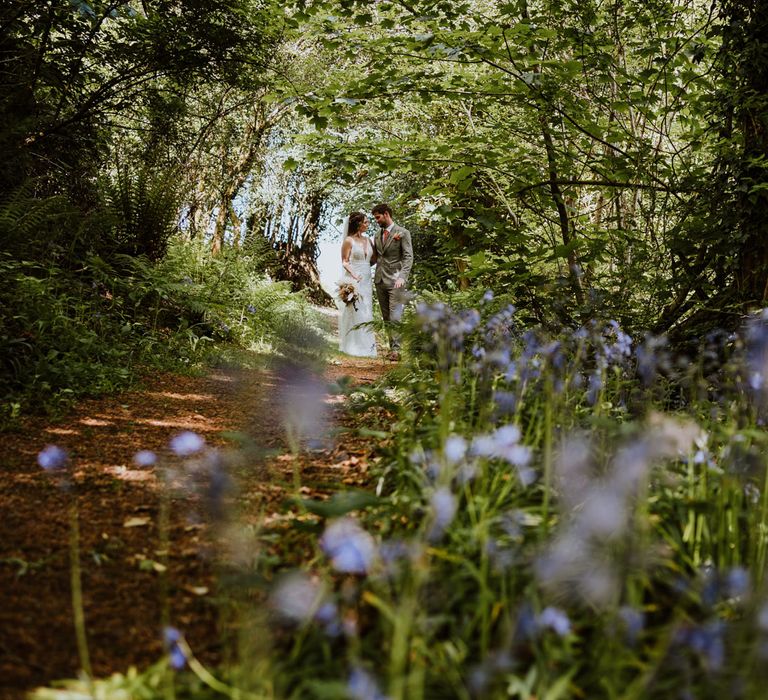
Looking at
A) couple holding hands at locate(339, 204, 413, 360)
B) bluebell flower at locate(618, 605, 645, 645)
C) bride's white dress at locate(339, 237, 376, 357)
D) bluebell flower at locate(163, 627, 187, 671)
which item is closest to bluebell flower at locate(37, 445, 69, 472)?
bluebell flower at locate(163, 627, 187, 671)

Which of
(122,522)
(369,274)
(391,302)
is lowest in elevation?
(122,522)

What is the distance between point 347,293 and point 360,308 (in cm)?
43

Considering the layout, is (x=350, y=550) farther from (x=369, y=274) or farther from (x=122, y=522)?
(x=369, y=274)

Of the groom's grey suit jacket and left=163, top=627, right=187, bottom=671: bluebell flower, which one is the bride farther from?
left=163, top=627, right=187, bottom=671: bluebell flower

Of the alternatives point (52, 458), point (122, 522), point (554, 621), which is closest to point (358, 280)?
point (122, 522)

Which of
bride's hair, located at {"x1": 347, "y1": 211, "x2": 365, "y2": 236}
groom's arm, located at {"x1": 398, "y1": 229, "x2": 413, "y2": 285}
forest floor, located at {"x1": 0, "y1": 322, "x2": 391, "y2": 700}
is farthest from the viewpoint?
bride's hair, located at {"x1": 347, "y1": 211, "x2": 365, "y2": 236}

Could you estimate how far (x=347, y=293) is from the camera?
968 cm

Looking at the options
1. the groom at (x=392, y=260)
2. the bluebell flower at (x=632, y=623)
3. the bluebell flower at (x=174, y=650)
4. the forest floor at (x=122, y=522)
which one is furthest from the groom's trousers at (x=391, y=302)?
the bluebell flower at (x=632, y=623)

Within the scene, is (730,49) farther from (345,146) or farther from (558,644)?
(558,644)

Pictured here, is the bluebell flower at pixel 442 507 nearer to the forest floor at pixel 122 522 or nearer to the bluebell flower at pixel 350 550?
the bluebell flower at pixel 350 550

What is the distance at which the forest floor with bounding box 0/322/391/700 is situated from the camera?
1681 millimetres

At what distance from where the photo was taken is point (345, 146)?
5836 mm

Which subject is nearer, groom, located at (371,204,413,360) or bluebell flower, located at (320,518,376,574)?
bluebell flower, located at (320,518,376,574)

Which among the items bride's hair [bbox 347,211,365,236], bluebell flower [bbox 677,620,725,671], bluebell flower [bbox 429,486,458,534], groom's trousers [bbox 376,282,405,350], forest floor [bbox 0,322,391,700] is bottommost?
forest floor [bbox 0,322,391,700]
